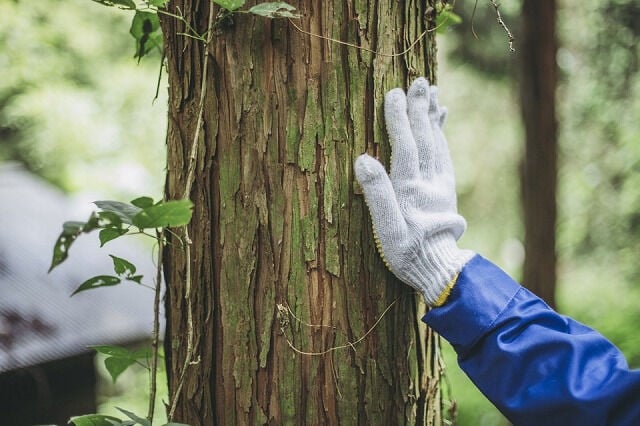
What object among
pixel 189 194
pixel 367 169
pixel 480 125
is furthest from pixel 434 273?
pixel 480 125

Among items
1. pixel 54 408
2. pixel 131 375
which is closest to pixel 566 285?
pixel 131 375

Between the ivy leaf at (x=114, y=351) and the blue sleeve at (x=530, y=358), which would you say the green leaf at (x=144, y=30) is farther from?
the blue sleeve at (x=530, y=358)

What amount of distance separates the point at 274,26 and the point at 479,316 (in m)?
0.75

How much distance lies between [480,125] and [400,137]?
8561 mm

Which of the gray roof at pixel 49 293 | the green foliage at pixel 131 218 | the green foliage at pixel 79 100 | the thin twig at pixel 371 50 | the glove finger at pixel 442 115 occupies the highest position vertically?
the green foliage at pixel 79 100

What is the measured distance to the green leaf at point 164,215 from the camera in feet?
3.04

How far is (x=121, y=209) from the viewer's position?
1.00m

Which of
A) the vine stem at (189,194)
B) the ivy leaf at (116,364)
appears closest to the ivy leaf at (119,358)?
the ivy leaf at (116,364)

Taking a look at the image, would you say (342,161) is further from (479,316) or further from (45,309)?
(45,309)

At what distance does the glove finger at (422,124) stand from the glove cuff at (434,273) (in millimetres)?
184

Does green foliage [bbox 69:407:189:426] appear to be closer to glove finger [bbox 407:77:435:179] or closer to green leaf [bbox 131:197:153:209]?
green leaf [bbox 131:197:153:209]

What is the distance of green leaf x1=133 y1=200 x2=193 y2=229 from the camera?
3.04 ft

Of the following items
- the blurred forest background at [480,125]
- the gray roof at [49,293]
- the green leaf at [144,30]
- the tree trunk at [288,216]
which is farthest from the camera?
the blurred forest background at [480,125]

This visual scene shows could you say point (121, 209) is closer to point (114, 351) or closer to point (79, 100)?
point (114, 351)
